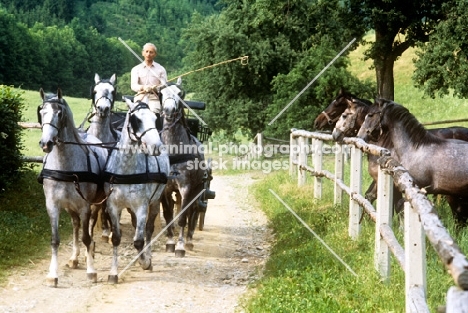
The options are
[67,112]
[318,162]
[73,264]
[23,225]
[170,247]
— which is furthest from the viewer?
[318,162]

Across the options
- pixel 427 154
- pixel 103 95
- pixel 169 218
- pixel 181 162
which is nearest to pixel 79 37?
pixel 169 218

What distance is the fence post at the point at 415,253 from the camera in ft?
15.1

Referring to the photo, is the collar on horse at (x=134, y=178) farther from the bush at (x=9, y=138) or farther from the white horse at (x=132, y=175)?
the bush at (x=9, y=138)

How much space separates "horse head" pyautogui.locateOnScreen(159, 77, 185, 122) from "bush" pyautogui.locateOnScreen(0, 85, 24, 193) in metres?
3.62

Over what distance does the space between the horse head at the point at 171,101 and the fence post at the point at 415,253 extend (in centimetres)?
520

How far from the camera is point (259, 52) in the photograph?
26.2 m

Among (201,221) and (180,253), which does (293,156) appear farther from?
(180,253)

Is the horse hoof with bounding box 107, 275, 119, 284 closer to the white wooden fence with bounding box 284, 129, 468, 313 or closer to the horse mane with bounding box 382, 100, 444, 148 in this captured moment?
the white wooden fence with bounding box 284, 129, 468, 313

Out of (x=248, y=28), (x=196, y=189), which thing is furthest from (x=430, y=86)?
(x=196, y=189)

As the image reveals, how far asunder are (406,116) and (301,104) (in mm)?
15903

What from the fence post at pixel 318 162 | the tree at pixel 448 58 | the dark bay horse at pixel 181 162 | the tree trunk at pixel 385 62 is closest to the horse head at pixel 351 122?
the fence post at pixel 318 162

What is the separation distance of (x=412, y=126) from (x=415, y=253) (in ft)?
13.4

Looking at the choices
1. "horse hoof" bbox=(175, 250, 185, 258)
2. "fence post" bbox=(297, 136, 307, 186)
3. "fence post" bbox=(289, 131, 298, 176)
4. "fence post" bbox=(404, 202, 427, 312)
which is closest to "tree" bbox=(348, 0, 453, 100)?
"fence post" bbox=(289, 131, 298, 176)

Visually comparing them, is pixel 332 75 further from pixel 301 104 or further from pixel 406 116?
pixel 406 116
